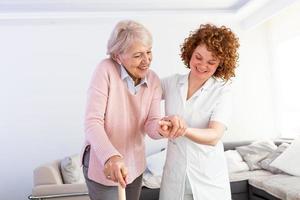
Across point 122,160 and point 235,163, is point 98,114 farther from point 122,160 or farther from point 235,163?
point 235,163

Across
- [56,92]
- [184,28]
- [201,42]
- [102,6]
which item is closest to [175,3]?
[184,28]

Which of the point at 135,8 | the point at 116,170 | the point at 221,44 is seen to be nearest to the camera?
the point at 116,170

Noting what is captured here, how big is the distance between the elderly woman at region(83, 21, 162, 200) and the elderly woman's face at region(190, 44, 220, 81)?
0.95 feet

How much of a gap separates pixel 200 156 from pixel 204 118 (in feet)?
0.55

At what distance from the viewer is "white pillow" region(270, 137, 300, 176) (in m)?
3.57

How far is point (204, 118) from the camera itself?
162cm

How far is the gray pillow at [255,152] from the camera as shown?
4.09m

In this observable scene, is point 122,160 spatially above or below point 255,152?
above

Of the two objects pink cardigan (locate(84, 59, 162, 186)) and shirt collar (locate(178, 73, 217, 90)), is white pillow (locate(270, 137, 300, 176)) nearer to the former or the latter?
shirt collar (locate(178, 73, 217, 90))

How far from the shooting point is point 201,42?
1645 millimetres

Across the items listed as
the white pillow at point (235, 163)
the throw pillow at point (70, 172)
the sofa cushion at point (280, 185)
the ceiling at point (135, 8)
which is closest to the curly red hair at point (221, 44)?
the sofa cushion at point (280, 185)

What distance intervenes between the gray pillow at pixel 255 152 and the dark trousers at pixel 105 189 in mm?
2850

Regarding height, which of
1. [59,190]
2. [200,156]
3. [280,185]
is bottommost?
[280,185]

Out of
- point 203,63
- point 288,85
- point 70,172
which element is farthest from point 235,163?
point 203,63
